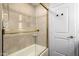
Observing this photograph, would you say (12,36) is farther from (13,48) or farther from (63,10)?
(63,10)

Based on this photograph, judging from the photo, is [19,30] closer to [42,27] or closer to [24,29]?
[24,29]

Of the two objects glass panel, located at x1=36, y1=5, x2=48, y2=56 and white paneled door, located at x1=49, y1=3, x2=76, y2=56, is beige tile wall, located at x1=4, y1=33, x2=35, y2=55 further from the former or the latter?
white paneled door, located at x1=49, y1=3, x2=76, y2=56

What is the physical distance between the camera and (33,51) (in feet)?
3.39

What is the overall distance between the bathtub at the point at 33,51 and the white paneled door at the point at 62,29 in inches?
2.5

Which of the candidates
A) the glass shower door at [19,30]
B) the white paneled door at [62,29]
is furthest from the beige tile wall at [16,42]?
the white paneled door at [62,29]

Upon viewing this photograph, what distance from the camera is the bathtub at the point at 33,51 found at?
101 cm

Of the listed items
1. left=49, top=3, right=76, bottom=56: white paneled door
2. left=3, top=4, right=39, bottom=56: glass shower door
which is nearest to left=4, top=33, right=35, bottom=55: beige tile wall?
left=3, top=4, right=39, bottom=56: glass shower door

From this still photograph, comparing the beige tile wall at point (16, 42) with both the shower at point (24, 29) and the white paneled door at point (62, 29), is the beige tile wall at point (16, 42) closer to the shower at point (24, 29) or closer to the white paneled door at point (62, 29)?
the shower at point (24, 29)

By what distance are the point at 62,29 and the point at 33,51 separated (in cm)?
33

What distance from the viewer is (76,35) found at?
3.21 feet

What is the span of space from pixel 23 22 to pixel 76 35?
475 millimetres

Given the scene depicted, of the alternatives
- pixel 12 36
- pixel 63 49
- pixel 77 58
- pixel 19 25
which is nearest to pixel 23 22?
pixel 19 25

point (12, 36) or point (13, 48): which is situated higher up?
point (12, 36)

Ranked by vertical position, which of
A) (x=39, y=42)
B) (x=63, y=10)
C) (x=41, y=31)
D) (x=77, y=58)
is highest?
(x=63, y=10)
